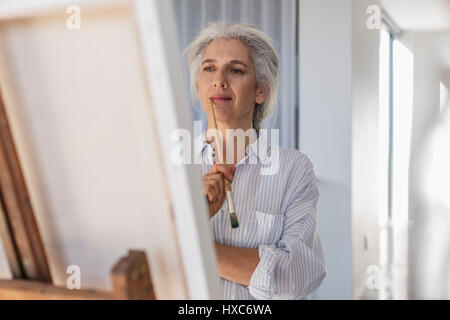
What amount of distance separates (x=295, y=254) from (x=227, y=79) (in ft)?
1.69

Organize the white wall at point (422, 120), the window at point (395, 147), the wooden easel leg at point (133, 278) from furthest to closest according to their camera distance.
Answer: the window at point (395, 147), the white wall at point (422, 120), the wooden easel leg at point (133, 278)

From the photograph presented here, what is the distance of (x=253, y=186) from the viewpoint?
3.82ft

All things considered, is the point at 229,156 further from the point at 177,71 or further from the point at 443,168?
the point at 443,168

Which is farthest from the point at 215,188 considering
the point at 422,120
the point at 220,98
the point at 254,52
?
the point at 422,120

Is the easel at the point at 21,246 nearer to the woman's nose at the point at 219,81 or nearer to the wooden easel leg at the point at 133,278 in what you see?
the wooden easel leg at the point at 133,278

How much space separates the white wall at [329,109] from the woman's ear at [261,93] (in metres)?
0.90

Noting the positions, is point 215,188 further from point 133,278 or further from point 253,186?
point 133,278

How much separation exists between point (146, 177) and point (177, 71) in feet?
0.36

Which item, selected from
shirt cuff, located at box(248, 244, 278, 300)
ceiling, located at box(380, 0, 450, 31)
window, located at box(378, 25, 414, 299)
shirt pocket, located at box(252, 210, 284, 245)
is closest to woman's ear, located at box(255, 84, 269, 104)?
shirt pocket, located at box(252, 210, 284, 245)

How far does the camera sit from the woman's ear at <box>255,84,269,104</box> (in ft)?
4.05

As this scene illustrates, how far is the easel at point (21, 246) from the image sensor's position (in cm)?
42

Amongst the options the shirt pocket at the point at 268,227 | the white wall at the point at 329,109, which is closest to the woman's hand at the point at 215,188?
the shirt pocket at the point at 268,227

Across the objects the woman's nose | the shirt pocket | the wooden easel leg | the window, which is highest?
the woman's nose

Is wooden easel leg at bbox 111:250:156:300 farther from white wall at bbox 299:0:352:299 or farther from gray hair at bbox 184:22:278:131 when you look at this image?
white wall at bbox 299:0:352:299
